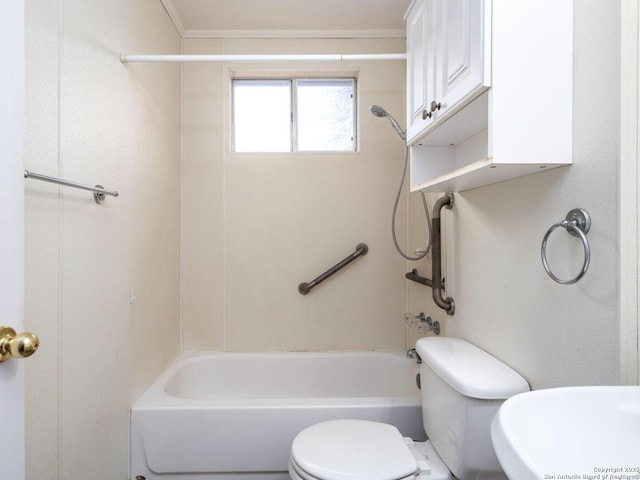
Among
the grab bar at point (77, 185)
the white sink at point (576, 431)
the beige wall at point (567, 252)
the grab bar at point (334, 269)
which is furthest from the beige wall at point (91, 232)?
the beige wall at point (567, 252)

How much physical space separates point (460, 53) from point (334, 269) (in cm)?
143

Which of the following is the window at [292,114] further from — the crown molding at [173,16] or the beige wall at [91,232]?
the beige wall at [91,232]

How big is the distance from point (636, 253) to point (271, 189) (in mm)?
1821

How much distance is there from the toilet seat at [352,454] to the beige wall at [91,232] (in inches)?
28.7

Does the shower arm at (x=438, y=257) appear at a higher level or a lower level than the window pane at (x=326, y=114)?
lower

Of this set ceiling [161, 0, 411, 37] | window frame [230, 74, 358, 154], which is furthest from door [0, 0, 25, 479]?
window frame [230, 74, 358, 154]

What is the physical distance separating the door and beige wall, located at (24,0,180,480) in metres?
0.29

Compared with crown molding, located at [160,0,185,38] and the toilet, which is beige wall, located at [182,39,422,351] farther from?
the toilet

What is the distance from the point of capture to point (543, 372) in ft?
3.22

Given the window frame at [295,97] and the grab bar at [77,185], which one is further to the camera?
the window frame at [295,97]

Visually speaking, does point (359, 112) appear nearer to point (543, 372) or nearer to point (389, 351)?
point (389, 351)

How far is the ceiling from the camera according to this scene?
193cm

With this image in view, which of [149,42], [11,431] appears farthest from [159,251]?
[11,431]

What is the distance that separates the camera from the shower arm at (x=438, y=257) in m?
1.55
